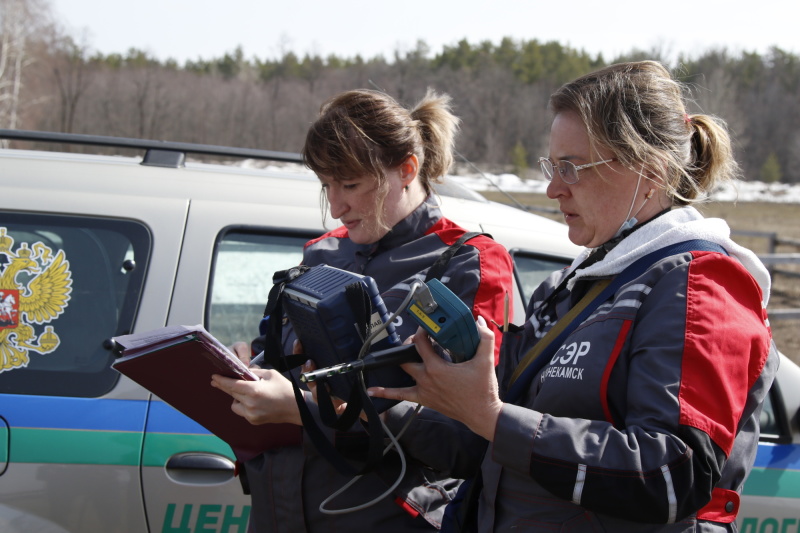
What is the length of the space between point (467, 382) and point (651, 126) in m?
0.65

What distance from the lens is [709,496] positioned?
133 cm

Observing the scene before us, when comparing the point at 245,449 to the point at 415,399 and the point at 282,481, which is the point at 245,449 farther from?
the point at 415,399

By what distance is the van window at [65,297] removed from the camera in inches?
96.2

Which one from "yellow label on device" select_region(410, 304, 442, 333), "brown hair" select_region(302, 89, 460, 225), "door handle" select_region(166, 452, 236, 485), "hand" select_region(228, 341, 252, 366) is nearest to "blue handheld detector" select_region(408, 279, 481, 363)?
"yellow label on device" select_region(410, 304, 442, 333)

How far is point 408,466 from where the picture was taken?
1.94 metres

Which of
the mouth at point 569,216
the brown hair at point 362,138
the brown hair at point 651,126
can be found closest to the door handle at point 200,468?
the brown hair at point 362,138

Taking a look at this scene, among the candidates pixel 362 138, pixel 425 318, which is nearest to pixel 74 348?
pixel 362 138

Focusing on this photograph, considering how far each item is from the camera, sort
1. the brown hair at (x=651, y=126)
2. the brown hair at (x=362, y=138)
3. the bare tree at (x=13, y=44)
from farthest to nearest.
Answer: the bare tree at (x=13, y=44) < the brown hair at (x=362, y=138) < the brown hair at (x=651, y=126)

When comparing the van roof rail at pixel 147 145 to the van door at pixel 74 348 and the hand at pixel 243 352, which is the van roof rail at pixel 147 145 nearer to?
the van door at pixel 74 348

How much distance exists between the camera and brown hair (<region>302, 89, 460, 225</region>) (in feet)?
6.73

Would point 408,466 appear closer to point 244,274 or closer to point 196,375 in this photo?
point 196,375

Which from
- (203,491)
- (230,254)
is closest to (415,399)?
(203,491)

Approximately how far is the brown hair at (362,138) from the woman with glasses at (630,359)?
541mm

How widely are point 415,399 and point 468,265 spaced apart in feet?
1.70
